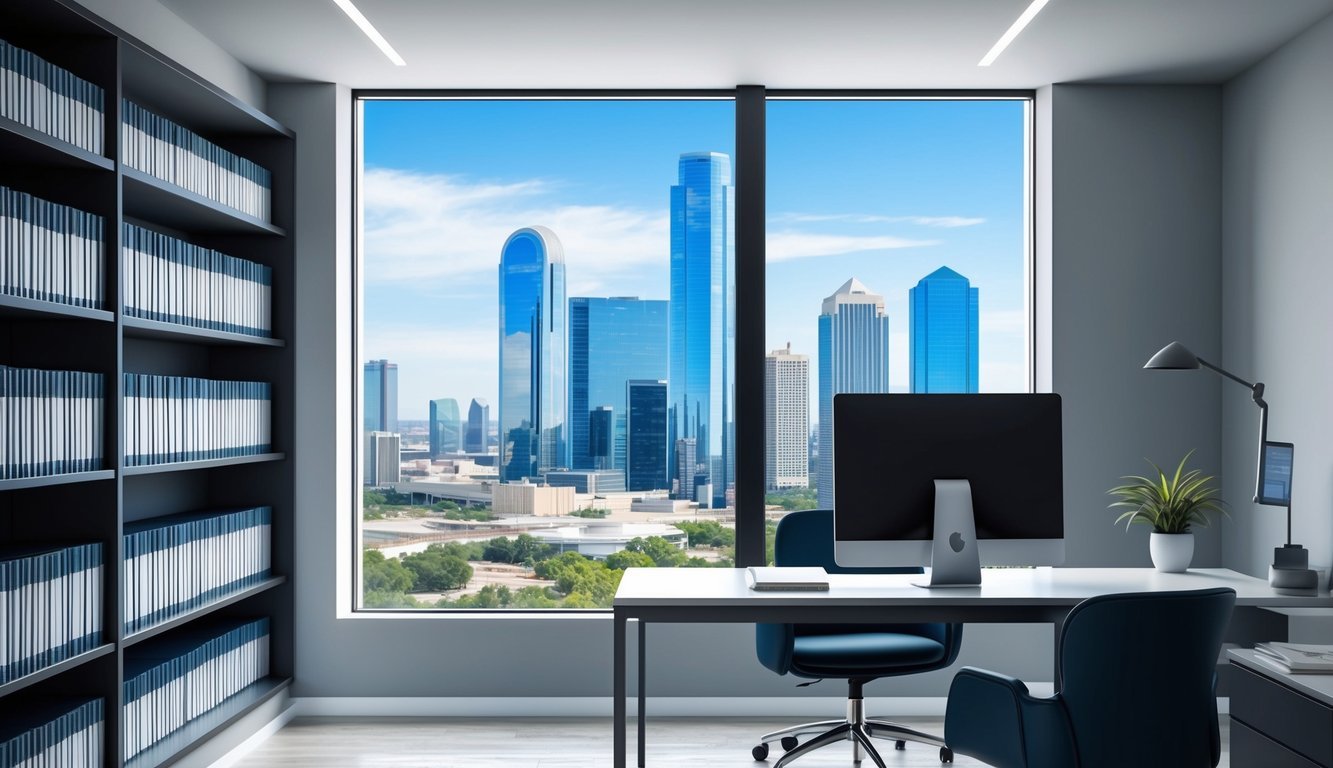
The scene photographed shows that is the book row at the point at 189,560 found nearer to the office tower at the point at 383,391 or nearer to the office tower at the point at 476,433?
the office tower at the point at 383,391

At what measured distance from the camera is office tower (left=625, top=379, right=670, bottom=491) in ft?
15.3

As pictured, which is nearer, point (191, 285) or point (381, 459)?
point (191, 285)

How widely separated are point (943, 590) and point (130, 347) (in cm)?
295

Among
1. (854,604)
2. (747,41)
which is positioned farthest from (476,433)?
(854,604)

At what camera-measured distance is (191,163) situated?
364 centimetres

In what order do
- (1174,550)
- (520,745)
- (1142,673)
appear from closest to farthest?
(1142,673) → (1174,550) → (520,745)

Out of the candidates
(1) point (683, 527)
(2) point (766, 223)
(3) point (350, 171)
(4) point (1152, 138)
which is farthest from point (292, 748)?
(4) point (1152, 138)

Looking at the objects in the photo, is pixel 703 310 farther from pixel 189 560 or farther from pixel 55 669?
pixel 55 669

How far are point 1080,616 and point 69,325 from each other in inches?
115

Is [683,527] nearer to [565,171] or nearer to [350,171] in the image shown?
[565,171]

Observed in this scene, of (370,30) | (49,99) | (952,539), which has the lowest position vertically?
(952,539)

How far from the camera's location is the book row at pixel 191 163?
128 inches

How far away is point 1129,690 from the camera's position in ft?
7.97

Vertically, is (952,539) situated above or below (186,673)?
above
